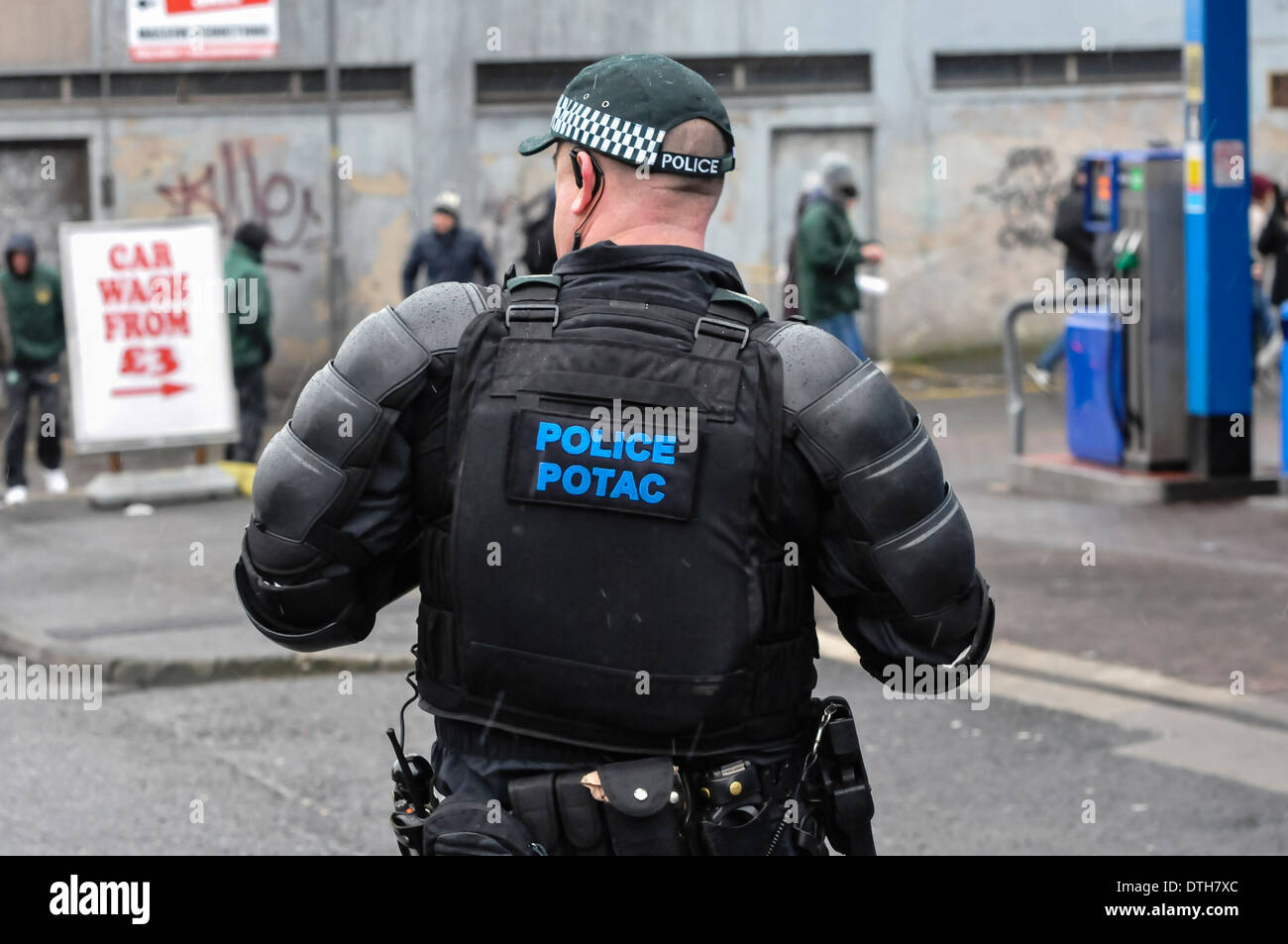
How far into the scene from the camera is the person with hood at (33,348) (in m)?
12.8

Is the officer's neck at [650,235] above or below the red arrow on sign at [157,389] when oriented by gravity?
above

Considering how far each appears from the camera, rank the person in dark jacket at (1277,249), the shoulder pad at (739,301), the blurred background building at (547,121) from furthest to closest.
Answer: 1. the blurred background building at (547,121)
2. the person in dark jacket at (1277,249)
3. the shoulder pad at (739,301)

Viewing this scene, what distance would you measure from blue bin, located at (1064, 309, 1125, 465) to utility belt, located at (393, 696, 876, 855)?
29.5ft

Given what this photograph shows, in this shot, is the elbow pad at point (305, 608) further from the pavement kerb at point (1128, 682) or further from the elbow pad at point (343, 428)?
the pavement kerb at point (1128, 682)

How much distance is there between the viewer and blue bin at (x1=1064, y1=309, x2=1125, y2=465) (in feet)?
37.2

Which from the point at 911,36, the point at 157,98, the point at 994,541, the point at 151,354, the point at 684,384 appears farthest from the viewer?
the point at 911,36

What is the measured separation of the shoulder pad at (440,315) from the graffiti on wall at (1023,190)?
715 inches

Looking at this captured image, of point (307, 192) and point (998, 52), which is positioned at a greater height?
point (998, 52)

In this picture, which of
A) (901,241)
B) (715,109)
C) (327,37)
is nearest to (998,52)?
(901,241)

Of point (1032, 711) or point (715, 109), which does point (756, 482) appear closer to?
point (715, 109)

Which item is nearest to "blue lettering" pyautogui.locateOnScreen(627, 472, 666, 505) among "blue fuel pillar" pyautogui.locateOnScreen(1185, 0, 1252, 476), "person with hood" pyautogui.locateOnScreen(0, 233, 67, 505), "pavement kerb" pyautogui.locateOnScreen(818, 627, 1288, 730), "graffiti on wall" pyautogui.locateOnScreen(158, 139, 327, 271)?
"pavement kerb" pyautogui.locateOnScreen(818, 627, 1288, 730)
